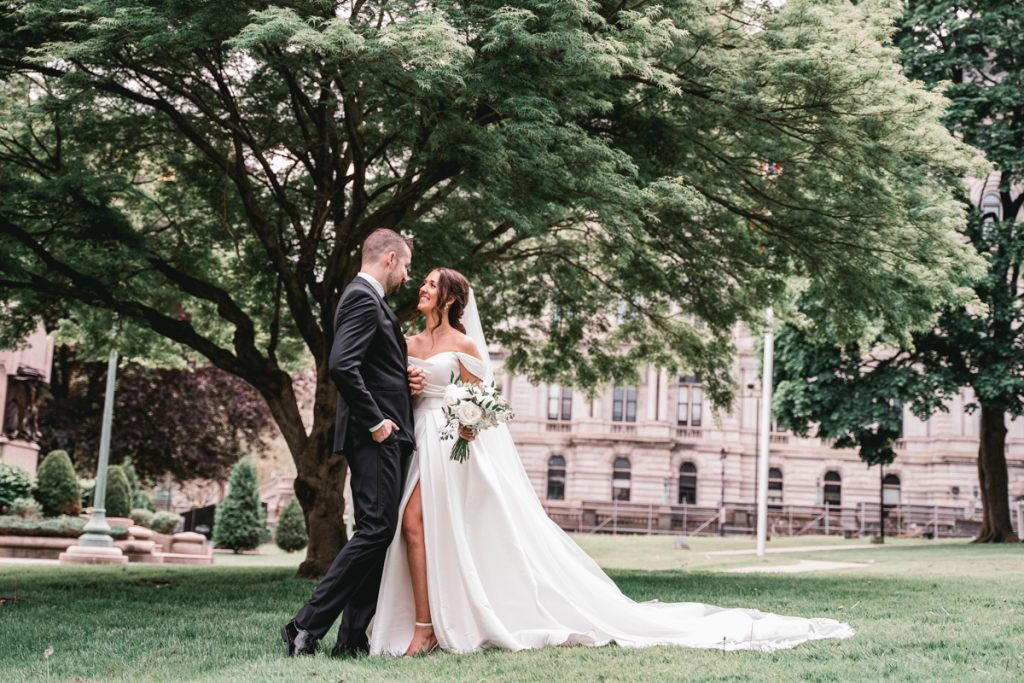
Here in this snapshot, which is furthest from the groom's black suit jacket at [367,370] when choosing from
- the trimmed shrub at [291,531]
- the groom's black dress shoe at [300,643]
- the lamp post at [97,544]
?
the trimmed shrub at [291,531]

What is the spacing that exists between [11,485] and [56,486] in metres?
1.82

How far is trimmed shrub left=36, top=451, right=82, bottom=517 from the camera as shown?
27219mm

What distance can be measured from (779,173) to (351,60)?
621 cm

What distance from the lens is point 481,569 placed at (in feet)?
21.9

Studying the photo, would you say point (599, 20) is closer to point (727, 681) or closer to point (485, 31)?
point (485, 31)

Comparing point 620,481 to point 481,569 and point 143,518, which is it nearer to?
point 143,518

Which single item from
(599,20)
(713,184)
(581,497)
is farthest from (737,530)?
(599,20)

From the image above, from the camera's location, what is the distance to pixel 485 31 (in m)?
9.87

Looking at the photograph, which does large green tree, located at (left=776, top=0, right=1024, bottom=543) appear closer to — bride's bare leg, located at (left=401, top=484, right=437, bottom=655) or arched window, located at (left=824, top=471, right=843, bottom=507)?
bride's bare leg, located at (left=401, top=484, right=437, bottom=655)

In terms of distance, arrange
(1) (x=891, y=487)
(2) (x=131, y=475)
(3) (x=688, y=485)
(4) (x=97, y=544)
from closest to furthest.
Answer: (4) (x=97, y=544), (2) (x=131, y=475), (1) (x=891, y=487), (3) (x=688, y=485)

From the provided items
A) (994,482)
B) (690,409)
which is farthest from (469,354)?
(690,409)

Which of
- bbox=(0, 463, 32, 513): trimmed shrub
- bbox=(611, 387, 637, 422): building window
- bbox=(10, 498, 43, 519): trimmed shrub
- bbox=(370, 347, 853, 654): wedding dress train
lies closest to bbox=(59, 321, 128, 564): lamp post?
bbox=(10, 498, 43, 519): trimmed shrub

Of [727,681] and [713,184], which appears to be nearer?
[727,681]

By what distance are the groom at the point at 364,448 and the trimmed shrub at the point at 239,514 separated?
32.3 m
